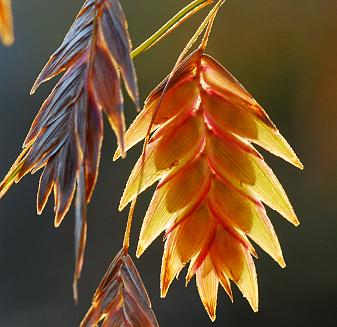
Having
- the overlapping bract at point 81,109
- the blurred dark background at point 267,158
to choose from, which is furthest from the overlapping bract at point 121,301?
the blurred dark background at point 267,158

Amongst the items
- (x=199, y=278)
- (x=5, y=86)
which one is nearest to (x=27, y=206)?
(x=5, y=86)

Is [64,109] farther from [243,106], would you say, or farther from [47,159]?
[243,106]

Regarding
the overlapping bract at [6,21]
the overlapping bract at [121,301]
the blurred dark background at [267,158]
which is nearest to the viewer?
the overlapping bract at [6,21]

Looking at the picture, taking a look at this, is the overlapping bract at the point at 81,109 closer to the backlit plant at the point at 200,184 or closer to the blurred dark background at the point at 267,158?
the backlit plant at the point at 200,184

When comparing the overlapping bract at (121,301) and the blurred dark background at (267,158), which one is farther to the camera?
the blurred dark background at (267,158)

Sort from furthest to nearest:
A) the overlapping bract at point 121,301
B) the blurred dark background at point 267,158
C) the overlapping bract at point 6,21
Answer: the blurred dark background at point 267,158
the overlapping bract at point 121,301
the overlapping bract at point 6,21
